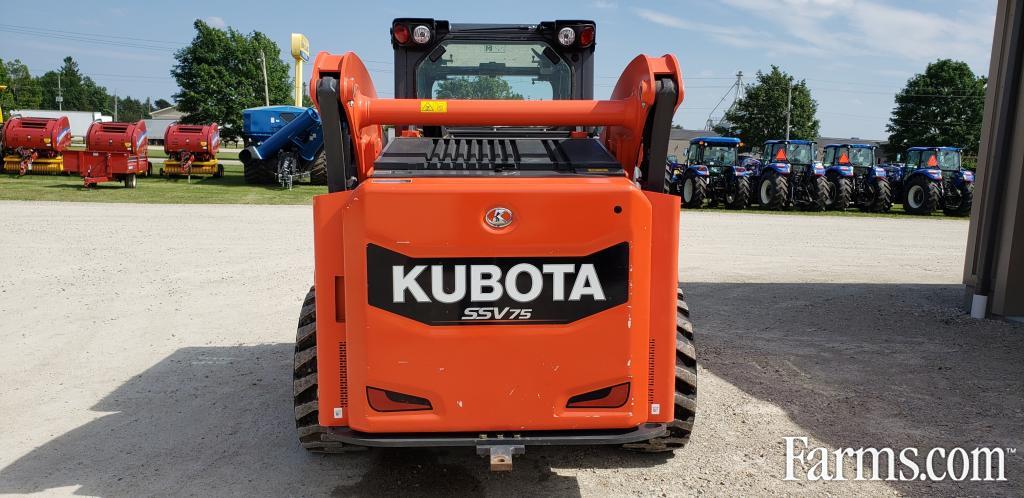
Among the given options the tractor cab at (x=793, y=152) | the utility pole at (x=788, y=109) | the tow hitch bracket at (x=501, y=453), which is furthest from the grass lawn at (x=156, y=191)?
the utility pole at (x=788, y=109)

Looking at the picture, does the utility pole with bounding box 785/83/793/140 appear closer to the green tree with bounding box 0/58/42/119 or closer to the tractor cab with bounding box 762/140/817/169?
the tractor cab with bounding box 762/140/817/169

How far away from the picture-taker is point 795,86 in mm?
57312

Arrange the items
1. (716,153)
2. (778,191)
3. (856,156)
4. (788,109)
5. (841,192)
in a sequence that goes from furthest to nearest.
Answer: (788,109), (856,156), (716,153), (841,192), (778,191)

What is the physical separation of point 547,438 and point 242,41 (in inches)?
2284

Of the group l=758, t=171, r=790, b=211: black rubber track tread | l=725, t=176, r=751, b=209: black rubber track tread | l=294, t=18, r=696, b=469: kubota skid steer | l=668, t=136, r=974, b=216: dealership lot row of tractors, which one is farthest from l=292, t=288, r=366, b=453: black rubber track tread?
l=758, t=171, r=790, b=211: black rubber track tread

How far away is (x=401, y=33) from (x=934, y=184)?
62.4 feet

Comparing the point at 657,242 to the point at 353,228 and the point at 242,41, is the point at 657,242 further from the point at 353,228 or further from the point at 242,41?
the point at 242,41

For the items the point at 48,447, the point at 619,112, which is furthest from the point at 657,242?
the point at 48,447

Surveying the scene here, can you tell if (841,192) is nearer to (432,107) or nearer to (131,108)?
(432,107)

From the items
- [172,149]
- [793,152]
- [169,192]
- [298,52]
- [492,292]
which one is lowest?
[169,192]

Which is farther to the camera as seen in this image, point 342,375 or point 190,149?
point 190,149

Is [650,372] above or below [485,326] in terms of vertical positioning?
below

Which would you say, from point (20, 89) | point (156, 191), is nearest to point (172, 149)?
point (156, 191)

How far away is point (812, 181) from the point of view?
66.1ft
